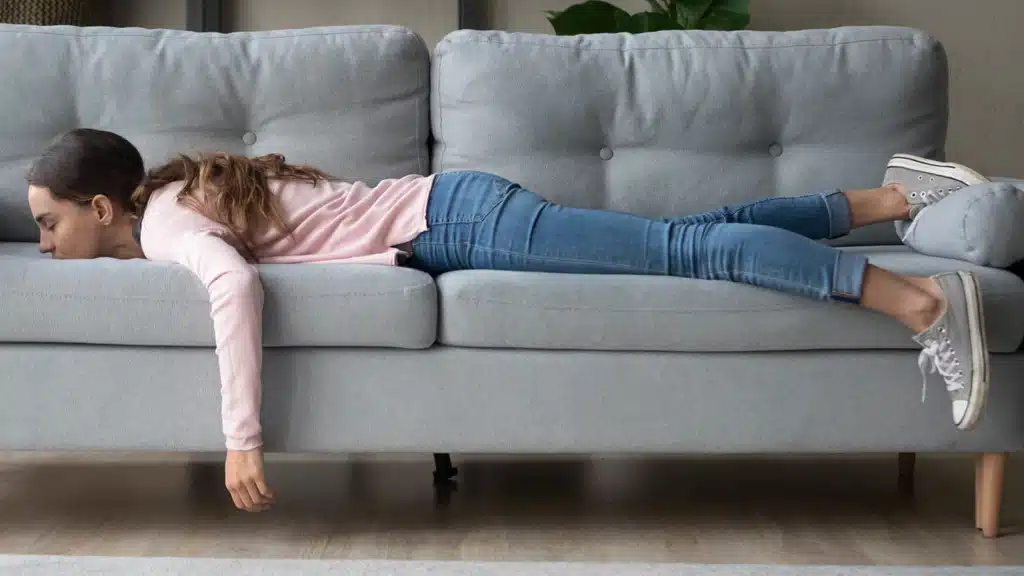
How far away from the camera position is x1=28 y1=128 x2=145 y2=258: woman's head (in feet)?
5.68

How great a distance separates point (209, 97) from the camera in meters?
2.14

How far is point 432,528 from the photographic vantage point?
173cm

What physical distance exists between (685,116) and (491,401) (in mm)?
828

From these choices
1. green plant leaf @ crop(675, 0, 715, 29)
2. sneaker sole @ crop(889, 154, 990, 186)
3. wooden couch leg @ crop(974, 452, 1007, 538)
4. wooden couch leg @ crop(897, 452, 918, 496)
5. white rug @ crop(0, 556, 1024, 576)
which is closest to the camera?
white rug @ crop(0, 556, 1024, 576)

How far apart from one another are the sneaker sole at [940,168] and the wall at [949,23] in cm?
159

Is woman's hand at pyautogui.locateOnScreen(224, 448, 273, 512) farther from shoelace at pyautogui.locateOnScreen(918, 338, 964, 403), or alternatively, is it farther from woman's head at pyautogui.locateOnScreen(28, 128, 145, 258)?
shoelace at pyautogui.locateOnScreen(918, 338, 964, 403)

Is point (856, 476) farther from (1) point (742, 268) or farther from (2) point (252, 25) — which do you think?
(2) point (252, 25)

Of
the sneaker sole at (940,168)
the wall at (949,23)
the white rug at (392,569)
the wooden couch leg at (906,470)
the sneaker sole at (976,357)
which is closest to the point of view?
the white rug at (392,569)

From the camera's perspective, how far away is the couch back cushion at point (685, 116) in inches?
83.7

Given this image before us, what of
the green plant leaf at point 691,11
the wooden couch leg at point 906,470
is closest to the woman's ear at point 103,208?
the wooden couch leg at point 906,470

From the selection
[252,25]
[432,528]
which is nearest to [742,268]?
[432,528]

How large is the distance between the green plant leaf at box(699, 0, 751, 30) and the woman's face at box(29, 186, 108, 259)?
1.90 metres

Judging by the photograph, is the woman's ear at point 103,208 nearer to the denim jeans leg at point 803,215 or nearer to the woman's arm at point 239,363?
the woman's arm at point 239,363

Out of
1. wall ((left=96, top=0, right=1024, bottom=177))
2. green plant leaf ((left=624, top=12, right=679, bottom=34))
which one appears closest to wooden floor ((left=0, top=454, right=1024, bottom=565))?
green plant leaf ((left=624, top=12, right=679, bottom=34))
